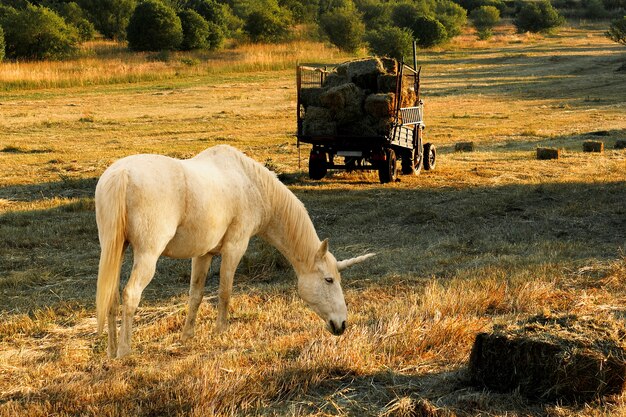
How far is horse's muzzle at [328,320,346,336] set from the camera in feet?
21.6

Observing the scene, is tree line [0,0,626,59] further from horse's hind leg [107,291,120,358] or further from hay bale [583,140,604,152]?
horse's hind leg [107,291,120,358]

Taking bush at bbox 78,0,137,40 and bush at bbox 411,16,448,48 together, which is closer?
bush at bbox 411,16,448,48

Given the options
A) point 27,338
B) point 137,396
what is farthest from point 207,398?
point 27,338

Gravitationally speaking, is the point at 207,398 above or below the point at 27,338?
above

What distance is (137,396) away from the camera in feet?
15.6

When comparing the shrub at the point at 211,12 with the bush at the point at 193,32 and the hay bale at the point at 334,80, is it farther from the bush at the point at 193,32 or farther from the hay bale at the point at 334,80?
the hay bale at the point at 334,80

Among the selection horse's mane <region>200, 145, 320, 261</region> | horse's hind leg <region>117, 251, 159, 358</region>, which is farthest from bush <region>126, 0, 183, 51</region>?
horse's hind leg <region>117, 251, 159, 358</region>

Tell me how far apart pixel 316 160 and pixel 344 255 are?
6221mm

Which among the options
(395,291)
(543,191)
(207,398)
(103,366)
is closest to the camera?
(207,398)

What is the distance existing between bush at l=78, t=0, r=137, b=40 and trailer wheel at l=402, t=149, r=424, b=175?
4499 centimetres

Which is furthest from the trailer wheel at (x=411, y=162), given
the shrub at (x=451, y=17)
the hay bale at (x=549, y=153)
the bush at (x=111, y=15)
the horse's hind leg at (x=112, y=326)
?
the shrub at (x=451, y=17)

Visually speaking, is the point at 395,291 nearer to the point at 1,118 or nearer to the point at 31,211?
the point at 31,211

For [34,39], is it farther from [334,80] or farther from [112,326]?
[112,326]

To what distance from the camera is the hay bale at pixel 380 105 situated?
51.5ft
